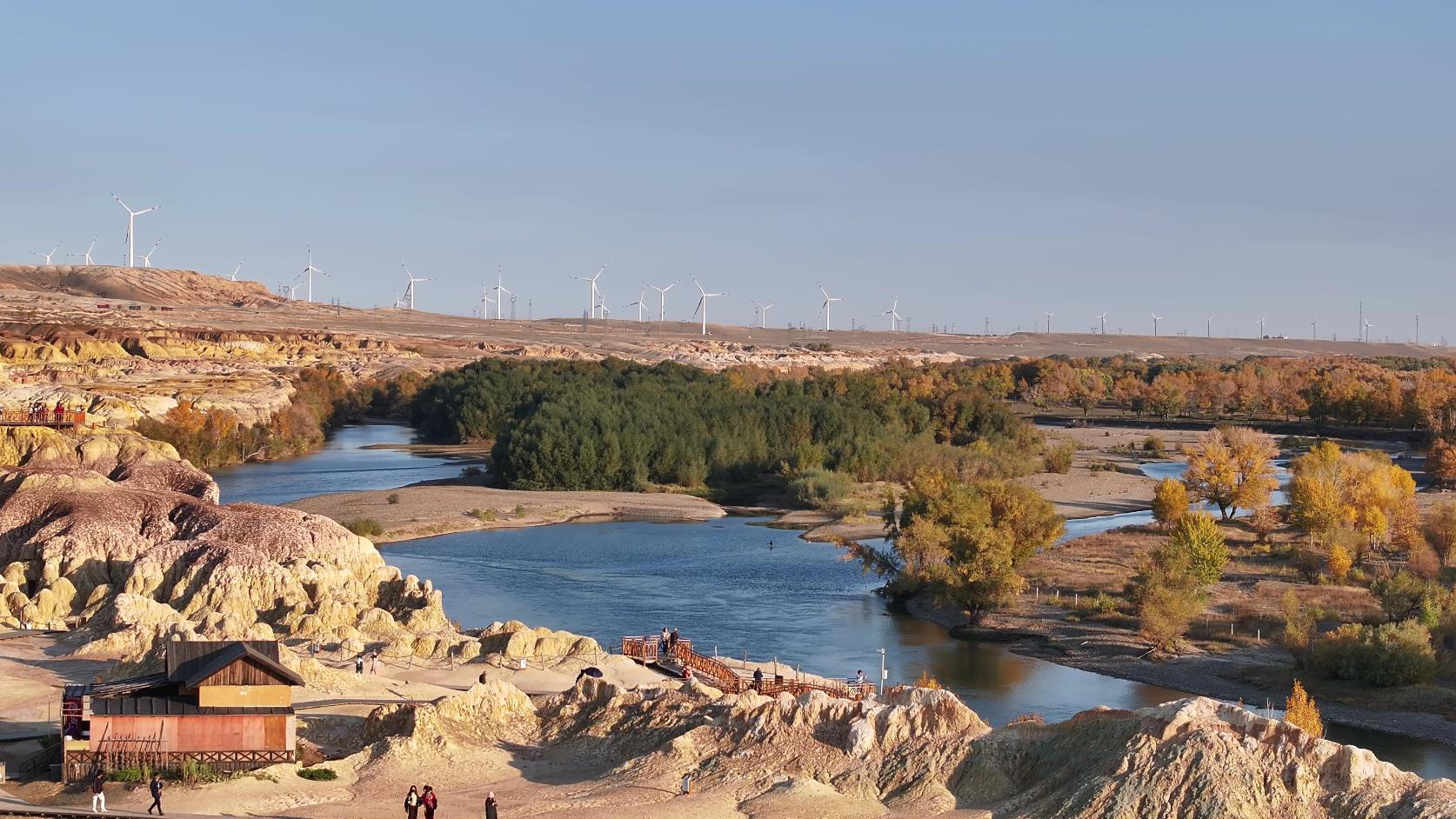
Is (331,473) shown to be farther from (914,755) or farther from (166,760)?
(914,755)

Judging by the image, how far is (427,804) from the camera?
29.6 meters

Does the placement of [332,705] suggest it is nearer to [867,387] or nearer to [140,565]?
[140,565]

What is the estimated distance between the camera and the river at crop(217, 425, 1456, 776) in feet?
168

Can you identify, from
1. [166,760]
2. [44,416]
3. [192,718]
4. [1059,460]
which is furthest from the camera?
[1059,460]

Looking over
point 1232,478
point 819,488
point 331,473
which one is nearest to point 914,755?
point 1232,478

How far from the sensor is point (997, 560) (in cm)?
6288

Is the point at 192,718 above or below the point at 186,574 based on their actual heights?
below

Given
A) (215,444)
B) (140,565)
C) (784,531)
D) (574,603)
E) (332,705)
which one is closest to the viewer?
(332,705)

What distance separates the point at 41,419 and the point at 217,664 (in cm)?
4066

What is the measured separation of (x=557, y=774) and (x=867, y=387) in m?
101

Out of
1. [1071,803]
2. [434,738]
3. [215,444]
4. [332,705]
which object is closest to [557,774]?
[434,738]

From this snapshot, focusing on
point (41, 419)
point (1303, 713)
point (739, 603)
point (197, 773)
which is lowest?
point (739, 603)

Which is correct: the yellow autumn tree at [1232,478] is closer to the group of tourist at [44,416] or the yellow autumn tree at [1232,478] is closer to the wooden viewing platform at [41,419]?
the wooden viewing platform at [41,419]

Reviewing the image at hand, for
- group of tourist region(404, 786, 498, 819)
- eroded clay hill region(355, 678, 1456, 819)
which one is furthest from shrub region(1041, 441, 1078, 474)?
group of tourist region(404, 786, 498, 819)
